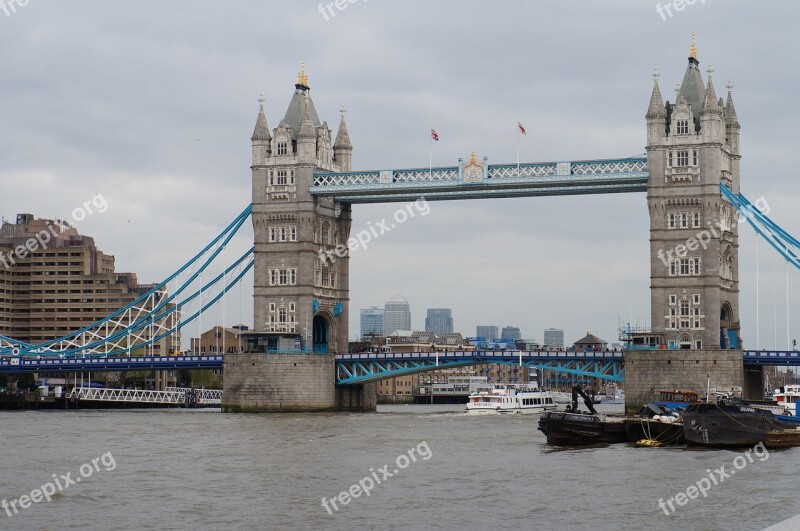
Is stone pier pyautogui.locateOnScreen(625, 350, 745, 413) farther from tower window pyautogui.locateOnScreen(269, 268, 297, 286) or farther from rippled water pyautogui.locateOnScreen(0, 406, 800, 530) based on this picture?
tower window pyautogui.locateOnScreen(269, 268, 297, 286)

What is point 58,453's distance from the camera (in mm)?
73812

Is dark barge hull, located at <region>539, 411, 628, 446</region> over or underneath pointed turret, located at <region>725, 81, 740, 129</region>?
underneath

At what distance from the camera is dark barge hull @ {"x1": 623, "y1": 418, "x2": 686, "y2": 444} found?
7612 cm

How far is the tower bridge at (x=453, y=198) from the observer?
11462 centimetres

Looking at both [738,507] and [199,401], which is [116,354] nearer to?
[199,401]

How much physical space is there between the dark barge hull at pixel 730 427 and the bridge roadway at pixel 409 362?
3874 cm

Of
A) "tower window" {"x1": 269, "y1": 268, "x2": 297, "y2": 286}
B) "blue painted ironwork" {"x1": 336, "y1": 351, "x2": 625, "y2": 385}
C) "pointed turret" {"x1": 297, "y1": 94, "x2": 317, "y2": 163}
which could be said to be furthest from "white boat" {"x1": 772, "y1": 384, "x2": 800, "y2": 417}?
"pointed turret" {"x1": 297, "y1": 94, "x2": 317, "y2": 163}

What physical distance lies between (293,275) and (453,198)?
53.4 ft

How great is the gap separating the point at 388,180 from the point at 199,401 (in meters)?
51.3

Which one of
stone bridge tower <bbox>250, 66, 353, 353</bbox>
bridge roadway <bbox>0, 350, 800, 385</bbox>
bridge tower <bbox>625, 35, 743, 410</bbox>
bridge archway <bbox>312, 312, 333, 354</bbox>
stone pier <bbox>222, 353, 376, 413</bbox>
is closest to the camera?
bridge tower <bbox>625, 35, 743, 410</bbox>

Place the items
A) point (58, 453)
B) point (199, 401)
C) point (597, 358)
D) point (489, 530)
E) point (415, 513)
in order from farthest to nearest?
point (199, 401)
point (597, 358)
point (58, 453)
point (415, 513)
point (489, 530)

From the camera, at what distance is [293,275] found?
127m

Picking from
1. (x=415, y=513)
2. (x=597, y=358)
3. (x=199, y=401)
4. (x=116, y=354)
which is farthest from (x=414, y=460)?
(x=199, y=401)

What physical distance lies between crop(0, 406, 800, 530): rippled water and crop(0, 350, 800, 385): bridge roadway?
30099 mm
